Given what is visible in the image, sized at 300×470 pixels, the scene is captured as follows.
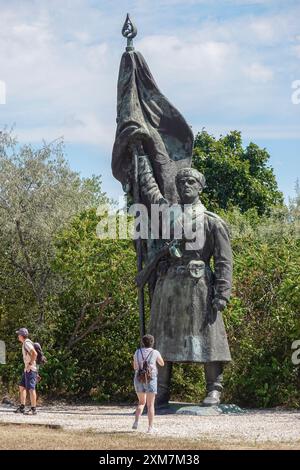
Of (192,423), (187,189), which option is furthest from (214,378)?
(187,189)

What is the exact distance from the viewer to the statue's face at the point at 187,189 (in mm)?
15398

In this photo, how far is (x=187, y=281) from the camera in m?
15.4

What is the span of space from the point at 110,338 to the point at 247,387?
2738 millimetres

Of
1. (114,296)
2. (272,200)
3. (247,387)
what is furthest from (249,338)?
(272,200)

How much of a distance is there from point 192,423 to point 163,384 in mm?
1925

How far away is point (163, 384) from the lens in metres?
15.6

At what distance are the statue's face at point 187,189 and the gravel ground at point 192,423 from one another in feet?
9.61

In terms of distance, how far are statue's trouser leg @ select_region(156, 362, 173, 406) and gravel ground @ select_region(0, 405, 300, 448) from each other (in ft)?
1.54

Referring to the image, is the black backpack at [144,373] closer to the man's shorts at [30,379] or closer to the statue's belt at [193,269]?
the statue's belt at [193,269]

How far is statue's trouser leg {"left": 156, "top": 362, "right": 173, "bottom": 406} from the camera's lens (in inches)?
613

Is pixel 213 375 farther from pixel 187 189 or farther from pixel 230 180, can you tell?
pixel 230 180

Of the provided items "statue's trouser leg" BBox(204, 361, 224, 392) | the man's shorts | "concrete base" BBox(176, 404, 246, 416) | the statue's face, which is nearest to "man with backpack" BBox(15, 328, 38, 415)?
the man's shorts

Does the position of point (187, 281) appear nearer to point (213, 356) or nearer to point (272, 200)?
point (213, 356)

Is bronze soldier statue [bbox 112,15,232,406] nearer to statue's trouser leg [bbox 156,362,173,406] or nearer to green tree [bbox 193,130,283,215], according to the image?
statue's trouser leg [bbox 156,362,173,406]
